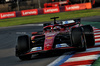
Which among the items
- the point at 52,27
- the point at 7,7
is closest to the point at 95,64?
the point at 52,27

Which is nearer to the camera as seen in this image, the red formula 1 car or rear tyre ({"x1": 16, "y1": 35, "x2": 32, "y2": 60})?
the red formula 1 car

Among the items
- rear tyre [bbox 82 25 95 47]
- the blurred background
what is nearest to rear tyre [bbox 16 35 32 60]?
rear tyre [bbox 82 25 95 47]

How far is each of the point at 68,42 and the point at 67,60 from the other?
1322mm

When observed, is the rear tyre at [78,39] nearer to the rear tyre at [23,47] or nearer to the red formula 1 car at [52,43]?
the red formula 1 car at [52,43]

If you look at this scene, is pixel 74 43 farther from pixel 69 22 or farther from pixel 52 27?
pixel 69 22

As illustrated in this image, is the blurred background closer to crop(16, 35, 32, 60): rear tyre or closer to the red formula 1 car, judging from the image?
the red formula 1 car

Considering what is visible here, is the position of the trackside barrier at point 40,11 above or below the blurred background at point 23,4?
below

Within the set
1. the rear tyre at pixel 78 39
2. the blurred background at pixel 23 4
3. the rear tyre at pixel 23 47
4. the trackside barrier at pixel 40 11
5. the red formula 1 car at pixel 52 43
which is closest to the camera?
the red formula 1 car at pixel 52 43

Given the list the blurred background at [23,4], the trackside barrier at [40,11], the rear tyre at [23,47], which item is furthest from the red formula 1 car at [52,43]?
the blurred background at [23,4]

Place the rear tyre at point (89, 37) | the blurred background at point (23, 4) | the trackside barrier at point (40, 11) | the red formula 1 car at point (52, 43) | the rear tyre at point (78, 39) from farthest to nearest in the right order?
the blurred background at point (23, 4) < the trackside barrier at point (40, 11) < the rear tyre at point (89, 37) < the rear tyre at point (78, 39) < the red formula 1 car at point (52, 43)

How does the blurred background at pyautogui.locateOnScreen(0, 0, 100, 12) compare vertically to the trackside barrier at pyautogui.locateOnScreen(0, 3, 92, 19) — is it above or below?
above

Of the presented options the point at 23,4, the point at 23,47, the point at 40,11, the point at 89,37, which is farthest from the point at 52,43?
the point at 23,4

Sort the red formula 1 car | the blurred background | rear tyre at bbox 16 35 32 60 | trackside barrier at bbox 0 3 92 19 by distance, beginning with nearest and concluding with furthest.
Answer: the red formula 1 car < rear tyre at bbox 16 35 32 60 < trackside barrier at bbox 0 3 92 19 < the blurred background

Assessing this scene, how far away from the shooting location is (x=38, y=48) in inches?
355
